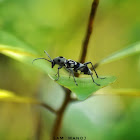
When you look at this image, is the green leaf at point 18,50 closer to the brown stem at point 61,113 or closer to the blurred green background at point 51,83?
the brown stem at point 61,113

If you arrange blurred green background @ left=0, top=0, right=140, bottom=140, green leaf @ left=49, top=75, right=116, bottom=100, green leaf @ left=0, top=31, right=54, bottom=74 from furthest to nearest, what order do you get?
blurred green background @ left=0, top=0, right=140, bottom=140, green leaf @ left=0, top=31, right=54, bottom=74, green leaf @ left=49, top=75, right=116, bottom=100

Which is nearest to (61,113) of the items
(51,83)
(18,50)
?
(18,50)

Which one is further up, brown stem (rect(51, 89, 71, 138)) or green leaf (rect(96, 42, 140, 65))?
green leaf (rect(96, 42, 140, 65))

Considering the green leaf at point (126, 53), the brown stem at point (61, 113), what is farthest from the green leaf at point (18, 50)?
the green leaf at point (126, 53)

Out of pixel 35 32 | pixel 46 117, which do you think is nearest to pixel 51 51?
pixel 35 32

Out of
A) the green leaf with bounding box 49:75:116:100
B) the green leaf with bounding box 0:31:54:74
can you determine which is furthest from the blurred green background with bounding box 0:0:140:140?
the green leaf with bounding box 49:75:116:100

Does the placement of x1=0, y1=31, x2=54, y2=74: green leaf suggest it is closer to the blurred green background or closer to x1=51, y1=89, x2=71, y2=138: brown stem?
x1=51, y1=89, x2=71, y2=138: brown stem

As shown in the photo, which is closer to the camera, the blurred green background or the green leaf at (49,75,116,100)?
the green leaf at (49,75,116,100)

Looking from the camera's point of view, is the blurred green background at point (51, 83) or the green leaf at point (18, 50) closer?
the green leaf at point (18, 50)

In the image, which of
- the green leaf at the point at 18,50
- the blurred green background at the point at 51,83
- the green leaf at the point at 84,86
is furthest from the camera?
the blurred green background at the point at 51,83
